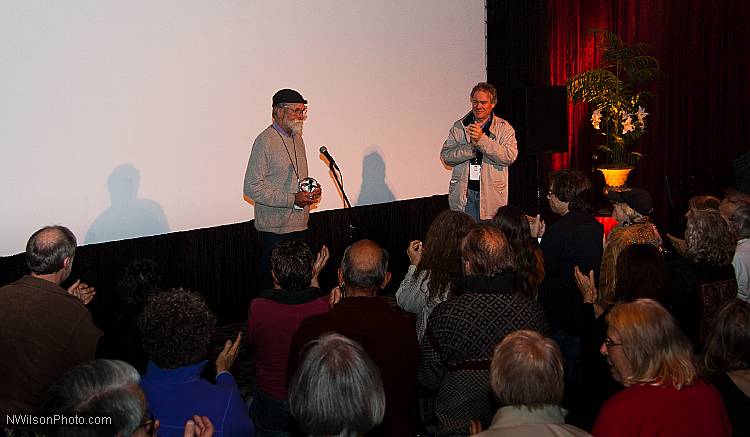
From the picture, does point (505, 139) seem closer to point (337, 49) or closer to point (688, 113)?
point (337, 49)

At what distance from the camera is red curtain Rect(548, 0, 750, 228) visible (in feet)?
30.5

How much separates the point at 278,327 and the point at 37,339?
2.77ft

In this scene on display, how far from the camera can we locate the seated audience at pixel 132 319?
311 centimetres

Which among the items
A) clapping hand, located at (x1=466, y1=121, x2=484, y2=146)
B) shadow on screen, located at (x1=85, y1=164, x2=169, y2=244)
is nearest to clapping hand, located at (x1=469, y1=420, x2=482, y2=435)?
shadow on screen, located at (x1=85, y1=164, x2=169, y2=244)

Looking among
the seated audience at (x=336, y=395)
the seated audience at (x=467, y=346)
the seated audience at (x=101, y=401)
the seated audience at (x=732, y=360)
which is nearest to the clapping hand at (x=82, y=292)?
the seated audience at (x=467, y=346)

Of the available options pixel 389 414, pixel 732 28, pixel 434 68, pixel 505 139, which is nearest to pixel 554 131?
pixel 434 68

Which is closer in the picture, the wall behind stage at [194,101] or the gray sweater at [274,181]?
the wall behind stage at [194,101]

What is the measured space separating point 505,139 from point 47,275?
3714 millimetres

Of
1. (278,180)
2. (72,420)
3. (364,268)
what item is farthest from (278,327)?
(278,180)

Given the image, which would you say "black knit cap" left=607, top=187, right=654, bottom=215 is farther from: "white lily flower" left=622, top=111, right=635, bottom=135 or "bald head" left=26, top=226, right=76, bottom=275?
"white lily flower" left=622, top=111, right=635, bottom=135

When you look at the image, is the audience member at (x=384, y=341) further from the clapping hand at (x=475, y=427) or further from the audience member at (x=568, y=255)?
the audience member at (x=568, y=255)

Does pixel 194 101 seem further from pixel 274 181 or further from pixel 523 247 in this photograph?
pixel 523 247

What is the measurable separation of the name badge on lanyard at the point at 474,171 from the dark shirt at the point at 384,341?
350cm

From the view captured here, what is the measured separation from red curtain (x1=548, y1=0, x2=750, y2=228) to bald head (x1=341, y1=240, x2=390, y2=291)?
6.72 m
